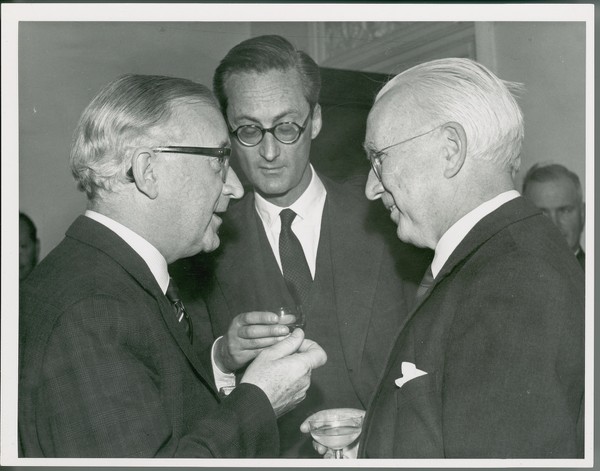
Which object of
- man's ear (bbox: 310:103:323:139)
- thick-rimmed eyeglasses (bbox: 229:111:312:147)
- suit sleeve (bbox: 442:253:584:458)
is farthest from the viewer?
man's ear (bbox: 310:103:323:139)

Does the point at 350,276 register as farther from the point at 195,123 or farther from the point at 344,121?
the point at 195,123

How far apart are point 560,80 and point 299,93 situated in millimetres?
815

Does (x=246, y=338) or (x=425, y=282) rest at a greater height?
(x=425, y=282)

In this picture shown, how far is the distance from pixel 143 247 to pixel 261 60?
2.45 ft

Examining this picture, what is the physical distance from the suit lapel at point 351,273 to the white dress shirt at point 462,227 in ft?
1.05

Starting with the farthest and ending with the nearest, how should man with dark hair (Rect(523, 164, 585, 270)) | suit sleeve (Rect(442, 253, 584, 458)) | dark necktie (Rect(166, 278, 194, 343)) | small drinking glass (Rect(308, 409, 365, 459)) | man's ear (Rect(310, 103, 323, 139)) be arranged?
man's ear (Rect(310, 103, 323, 139))
man with dark hair (Rect(523, 164, 585, 270))
dark necktie (Rect(166, 278, 194, 343))
small drinking glass (Rect(308, 409, 365, 459))
suit sleeve (Rect(442, 253, 584, 458))

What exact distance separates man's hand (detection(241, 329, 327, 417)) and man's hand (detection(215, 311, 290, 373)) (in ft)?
0.25

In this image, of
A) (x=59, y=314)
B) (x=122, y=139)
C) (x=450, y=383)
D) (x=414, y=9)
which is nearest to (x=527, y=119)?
(x=414, y=9)

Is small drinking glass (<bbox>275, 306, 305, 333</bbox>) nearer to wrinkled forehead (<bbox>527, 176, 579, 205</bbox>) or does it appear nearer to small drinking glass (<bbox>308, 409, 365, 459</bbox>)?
small drinking glass (<bbox>308, 409, 365, 459</bbox>)

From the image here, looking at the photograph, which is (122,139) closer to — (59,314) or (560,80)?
(59,314)

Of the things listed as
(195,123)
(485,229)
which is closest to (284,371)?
(485,229)

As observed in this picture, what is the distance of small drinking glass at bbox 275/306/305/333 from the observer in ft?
6.28

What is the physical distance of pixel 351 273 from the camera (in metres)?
2.18

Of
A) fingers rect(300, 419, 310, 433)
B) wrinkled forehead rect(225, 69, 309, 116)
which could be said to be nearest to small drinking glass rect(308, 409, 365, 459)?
fingers rect(300, 419, 310, 433)
